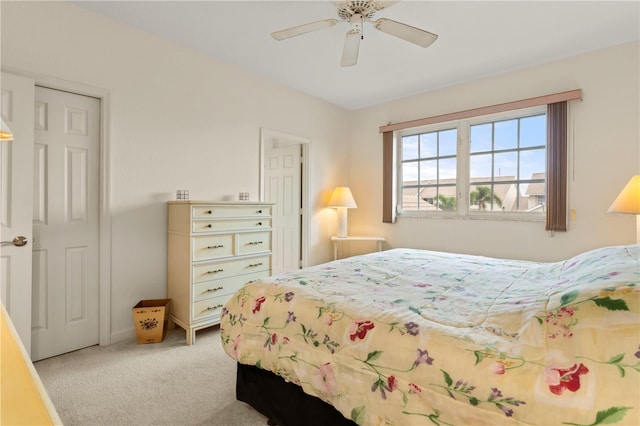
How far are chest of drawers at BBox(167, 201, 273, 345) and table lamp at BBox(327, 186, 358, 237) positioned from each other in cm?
142

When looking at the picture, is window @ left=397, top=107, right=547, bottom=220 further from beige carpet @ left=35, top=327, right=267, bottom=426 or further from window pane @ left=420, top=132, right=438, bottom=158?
beige carpet @ left=35, top=327, right=267, bottom=426

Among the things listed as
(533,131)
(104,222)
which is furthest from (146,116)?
(533,131)

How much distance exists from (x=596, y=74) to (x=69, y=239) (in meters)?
4.69

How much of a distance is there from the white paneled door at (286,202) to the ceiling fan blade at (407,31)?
2.31 m

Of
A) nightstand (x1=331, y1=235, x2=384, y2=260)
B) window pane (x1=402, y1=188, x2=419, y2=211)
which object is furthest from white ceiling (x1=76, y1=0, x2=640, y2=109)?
nightstand (x1=331, y1=235, x2=384, y2=260)

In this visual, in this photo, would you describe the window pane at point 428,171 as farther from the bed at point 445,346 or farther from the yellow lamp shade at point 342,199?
the bed at point 445,346

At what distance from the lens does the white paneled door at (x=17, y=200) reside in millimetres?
1940

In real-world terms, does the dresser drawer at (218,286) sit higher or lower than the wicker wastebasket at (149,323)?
higher

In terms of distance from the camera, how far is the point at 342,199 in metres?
4.12

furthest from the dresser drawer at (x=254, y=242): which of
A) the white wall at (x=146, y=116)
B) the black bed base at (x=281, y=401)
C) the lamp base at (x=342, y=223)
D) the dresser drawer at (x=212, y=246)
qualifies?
the lamp base at (x=342, y=223)

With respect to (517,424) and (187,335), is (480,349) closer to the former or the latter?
(517,424)

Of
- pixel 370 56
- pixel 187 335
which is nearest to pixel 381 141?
pixel 370 56

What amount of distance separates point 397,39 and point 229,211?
2.09 m

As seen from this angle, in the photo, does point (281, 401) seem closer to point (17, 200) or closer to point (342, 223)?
point (17, 200)
